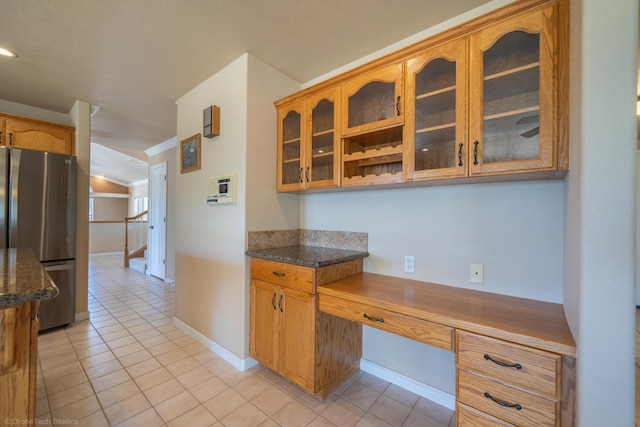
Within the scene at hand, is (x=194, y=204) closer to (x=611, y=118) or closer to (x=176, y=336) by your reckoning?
(x=176, y=336)

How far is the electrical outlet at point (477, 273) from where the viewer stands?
160 cm

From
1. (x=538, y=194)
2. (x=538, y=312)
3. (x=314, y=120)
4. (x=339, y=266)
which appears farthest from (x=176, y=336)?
(x=538, y=194)

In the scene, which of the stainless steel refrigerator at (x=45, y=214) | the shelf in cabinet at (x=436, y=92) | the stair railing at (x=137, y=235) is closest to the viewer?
the shelf in cabinet at (x=436, y=92)

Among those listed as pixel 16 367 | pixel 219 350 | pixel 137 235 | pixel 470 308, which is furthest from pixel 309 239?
pixel 137 235

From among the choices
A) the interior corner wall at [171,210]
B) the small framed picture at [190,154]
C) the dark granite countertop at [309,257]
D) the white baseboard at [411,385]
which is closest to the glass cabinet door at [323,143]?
the dark granite countertop at [309,257]

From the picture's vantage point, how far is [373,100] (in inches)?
70.7

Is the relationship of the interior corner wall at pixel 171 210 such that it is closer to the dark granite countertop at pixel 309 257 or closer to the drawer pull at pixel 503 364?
the dark granite countertop at pixel 309 257

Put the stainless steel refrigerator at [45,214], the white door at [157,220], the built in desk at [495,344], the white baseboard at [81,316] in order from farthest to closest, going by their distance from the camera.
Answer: the white door at [157,220] → the white baseboard at [81,316] → the stainless steel refrigerator at [45,214] → the built in desk at [495,344]

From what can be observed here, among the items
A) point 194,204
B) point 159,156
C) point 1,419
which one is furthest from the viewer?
point 159,156

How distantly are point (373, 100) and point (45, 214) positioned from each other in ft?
11.0

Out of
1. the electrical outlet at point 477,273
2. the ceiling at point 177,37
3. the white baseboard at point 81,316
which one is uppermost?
the ceiling at point 177,37

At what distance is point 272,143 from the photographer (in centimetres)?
232

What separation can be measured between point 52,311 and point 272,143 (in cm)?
286

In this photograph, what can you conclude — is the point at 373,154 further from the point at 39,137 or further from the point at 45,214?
the point at 39,137
